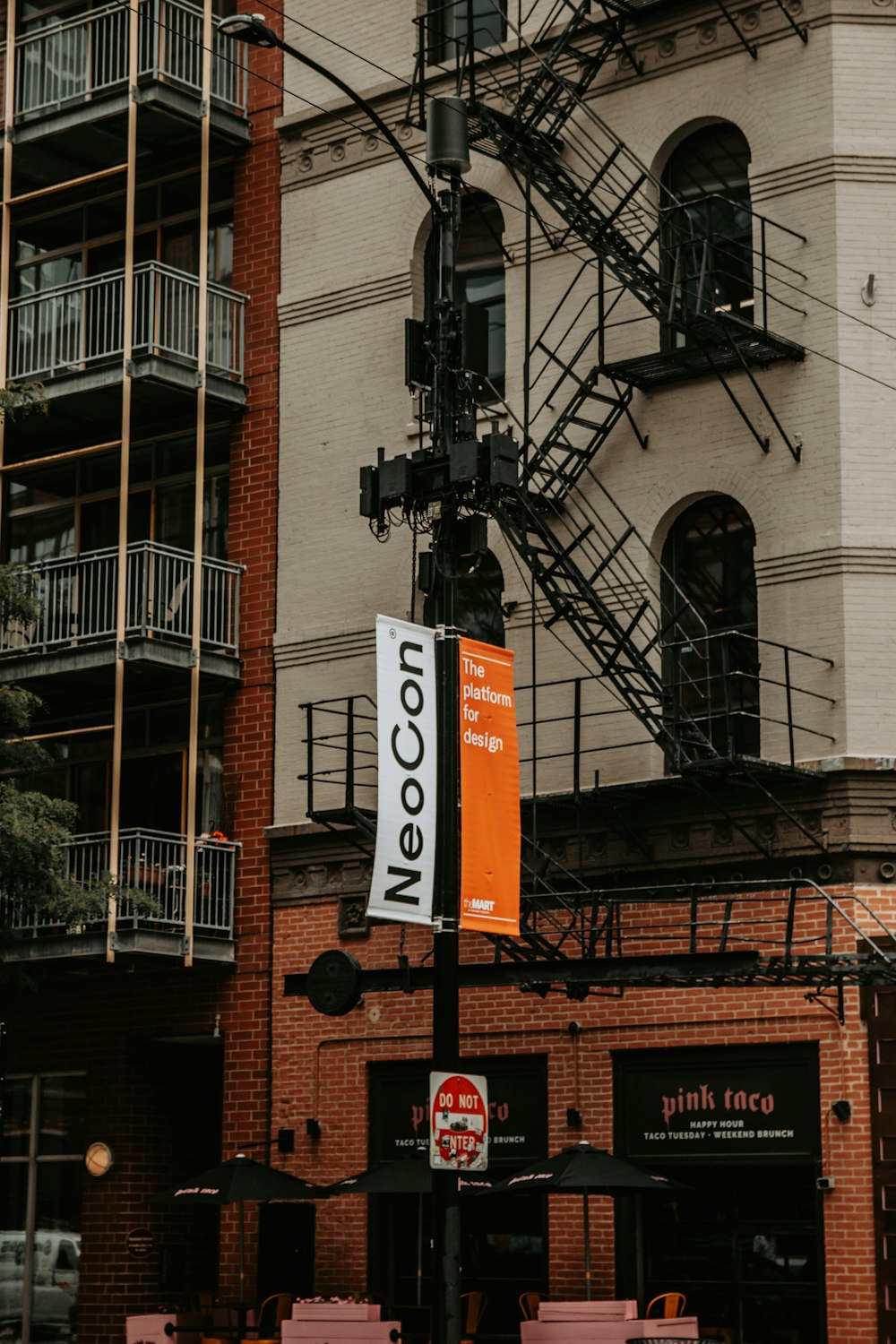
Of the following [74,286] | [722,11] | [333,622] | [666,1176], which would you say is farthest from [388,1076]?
[722,11]

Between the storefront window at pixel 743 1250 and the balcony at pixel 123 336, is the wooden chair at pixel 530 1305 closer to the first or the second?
the storefront window at pixel 743 1250

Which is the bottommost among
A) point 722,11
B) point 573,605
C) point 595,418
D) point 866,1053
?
point 866,1053

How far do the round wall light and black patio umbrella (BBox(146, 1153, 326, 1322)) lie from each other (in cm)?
218

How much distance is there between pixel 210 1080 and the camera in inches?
997

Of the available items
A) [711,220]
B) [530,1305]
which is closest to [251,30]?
[711,220]

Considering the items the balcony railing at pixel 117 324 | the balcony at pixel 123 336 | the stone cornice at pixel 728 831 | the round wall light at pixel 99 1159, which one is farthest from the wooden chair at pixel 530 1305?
the balcony railing at pixel 117 324

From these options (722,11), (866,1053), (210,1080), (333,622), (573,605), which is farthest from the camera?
(210,1080)

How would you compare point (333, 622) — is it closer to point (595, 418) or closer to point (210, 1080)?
point (595, 418)

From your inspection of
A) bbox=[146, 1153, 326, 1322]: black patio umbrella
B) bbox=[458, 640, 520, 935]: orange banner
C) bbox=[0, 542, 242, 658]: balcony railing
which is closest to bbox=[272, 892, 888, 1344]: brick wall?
bbox=[146, 1153, 326, 1322]: black patio umbrella

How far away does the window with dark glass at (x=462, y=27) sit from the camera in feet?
78.1

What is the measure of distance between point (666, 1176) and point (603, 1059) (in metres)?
1.29

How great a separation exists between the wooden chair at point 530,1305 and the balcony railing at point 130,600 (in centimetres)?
823

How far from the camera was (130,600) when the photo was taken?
79.7 feet

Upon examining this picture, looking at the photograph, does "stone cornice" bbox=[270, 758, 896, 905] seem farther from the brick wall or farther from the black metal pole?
the black metal pole
